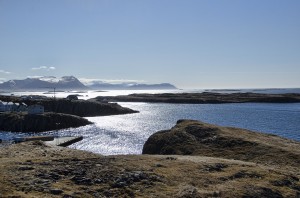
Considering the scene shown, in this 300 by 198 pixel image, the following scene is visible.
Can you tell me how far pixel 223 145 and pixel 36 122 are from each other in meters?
Result: 81.1

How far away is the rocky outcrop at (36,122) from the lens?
114 meters

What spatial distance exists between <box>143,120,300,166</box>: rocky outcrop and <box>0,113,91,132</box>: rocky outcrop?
64050mm

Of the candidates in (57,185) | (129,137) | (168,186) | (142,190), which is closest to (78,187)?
(57,185)

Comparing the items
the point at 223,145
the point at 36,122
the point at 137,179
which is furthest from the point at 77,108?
the point at 137,179

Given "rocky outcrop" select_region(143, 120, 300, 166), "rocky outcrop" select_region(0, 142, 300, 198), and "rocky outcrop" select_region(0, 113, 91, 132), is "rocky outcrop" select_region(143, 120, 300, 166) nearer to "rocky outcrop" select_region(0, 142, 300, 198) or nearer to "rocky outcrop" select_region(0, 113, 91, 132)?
"rocky outcrop" select_region(0, 142, 300, 198)

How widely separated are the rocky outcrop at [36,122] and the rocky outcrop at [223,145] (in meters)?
64.1

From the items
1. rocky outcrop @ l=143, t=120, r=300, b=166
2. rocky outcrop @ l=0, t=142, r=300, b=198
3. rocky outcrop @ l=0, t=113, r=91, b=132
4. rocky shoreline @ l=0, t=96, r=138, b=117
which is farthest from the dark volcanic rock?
rocky outcrop @ l=0, t=142, r=300, b=198

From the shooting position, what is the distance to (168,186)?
2509 centimetres

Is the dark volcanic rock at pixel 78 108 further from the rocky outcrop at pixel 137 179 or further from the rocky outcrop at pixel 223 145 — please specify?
the rocky outcrop at pixel 137 179

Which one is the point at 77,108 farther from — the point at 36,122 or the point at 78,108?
the point at 36,122

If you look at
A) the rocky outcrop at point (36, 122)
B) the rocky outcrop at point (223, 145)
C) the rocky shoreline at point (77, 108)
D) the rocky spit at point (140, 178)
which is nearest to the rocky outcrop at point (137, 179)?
the rocky spit at point (140, 178)

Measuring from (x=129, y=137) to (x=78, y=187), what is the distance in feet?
225

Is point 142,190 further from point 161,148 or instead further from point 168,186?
point 161,148

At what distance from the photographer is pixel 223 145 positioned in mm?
47500
